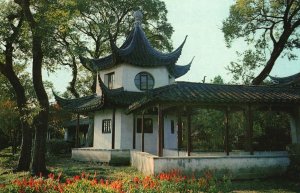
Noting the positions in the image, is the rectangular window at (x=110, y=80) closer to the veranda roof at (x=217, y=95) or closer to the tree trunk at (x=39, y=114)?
the veranda roof at (x=217, y=95)

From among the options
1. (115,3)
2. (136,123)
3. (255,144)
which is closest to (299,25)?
(255,144)

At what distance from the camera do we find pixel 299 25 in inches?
997

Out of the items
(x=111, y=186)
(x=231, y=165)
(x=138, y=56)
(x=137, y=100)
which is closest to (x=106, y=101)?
(x=137, y=100)

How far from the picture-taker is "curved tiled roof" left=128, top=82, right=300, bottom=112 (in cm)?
1406

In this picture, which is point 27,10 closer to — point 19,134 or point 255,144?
point 255,144

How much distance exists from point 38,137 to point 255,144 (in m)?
14.1

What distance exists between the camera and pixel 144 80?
2375cm

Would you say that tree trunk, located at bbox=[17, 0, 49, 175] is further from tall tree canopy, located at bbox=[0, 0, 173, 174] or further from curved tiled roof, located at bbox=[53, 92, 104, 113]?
curved tiled roof, located at bbox=[53, 92, 104, 113]

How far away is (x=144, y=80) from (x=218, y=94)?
9.36 metres

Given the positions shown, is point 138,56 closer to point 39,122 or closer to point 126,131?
point 126,131

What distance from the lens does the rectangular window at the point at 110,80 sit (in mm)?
24391

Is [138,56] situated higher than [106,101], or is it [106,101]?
[138,56]

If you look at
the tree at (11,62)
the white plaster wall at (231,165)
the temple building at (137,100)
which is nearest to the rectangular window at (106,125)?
the temple building at (137,100)

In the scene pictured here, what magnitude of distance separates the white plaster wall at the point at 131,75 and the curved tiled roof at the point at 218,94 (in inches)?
250
